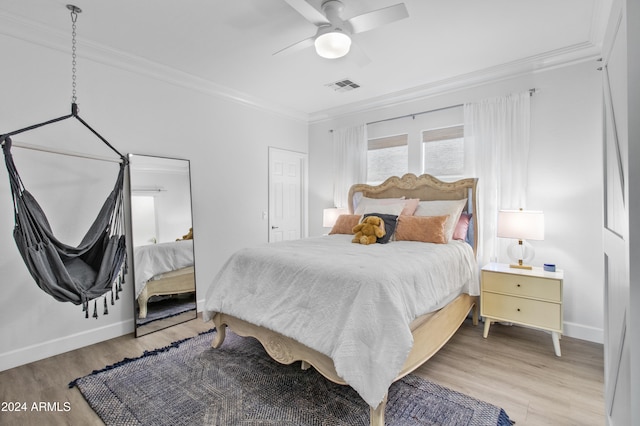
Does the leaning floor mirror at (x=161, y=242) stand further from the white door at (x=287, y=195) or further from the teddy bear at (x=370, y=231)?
the teddy bear at (x=370, y=231)

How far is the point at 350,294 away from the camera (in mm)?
1777

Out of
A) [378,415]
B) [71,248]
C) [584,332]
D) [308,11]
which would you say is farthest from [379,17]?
[584,332]

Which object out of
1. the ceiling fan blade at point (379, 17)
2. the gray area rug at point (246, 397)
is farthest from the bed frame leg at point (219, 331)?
the ceiling fan blade at point (379, 17)

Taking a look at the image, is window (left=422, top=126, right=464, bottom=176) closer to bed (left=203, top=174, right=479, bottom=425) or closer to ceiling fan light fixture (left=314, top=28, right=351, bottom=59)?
bed (left=203, top=174, right=479, bottom=425)

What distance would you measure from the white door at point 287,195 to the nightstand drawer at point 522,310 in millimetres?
2811

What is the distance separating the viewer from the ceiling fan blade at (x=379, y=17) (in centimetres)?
186

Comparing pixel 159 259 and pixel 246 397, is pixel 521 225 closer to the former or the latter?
pixel 246 397

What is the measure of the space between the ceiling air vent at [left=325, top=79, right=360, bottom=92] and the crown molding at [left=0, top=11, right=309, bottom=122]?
1046 mm

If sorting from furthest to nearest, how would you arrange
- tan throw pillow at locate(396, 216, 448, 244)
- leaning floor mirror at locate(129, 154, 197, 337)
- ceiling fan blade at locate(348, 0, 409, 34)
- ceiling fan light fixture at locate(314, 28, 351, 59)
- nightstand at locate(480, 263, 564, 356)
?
leaning floor mirror at locate(129, 154, 197, 337)
tan throw pillow at locate(396, 216, 448, 244)
nightstand at locate(480, 263, 564, 356)
ceiling fan light fixture at locate(314, 28, 351, 59)
ceiling fan blade at locate(348, 0, 409, 34)

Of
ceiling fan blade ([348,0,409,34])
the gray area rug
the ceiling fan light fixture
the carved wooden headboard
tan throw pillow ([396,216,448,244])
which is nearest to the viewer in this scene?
the gray area rug

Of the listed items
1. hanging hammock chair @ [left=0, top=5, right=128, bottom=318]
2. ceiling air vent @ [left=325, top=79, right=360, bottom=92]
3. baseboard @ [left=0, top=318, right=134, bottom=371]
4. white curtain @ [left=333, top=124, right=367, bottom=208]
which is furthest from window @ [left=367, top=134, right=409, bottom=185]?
baseboard @ [left=0, top=318, right=134, bottom=371]

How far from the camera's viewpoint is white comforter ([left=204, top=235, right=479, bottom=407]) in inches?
63.7

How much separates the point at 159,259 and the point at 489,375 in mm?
3125

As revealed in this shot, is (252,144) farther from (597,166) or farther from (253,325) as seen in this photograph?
(597,166)
